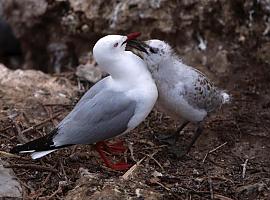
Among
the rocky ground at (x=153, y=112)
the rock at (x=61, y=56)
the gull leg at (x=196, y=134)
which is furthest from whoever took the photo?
the rock at (x=61, y=56)

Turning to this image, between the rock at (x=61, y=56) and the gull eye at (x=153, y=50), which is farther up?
the gull eye at (x=153, y=50)

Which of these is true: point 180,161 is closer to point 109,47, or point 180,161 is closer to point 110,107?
point 110,107

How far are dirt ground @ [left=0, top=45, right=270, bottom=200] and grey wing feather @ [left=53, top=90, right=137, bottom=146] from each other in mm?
212

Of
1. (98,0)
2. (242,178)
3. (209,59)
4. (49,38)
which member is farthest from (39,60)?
(242,178)

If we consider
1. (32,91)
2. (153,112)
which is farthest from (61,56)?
(153,112)

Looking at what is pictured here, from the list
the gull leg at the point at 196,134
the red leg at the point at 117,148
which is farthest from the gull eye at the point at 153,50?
the red leg at the point at 117,148

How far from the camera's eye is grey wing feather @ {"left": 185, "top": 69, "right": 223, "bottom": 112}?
3730mm

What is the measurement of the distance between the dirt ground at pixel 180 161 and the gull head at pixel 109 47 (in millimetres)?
707

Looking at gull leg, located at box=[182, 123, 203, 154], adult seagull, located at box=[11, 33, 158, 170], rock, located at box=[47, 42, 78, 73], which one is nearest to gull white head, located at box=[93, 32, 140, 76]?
adult seagull, located at box=[11, 33, 158, 170]

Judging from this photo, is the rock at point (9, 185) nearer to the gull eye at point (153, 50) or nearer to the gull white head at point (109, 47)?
the gull white head at point (109, 47)

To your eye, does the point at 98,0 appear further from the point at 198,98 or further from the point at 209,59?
the point at 198,98

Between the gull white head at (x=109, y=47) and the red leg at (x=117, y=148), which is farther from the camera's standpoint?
Result: the red leg at (x=117, y=148)

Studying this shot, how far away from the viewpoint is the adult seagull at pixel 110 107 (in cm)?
355

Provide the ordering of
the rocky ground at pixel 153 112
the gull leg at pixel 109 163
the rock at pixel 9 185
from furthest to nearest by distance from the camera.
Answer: the gull leg at pixel 109 163 < the rocky ground at pixel 153 112 < the rock at pixel 9 185
